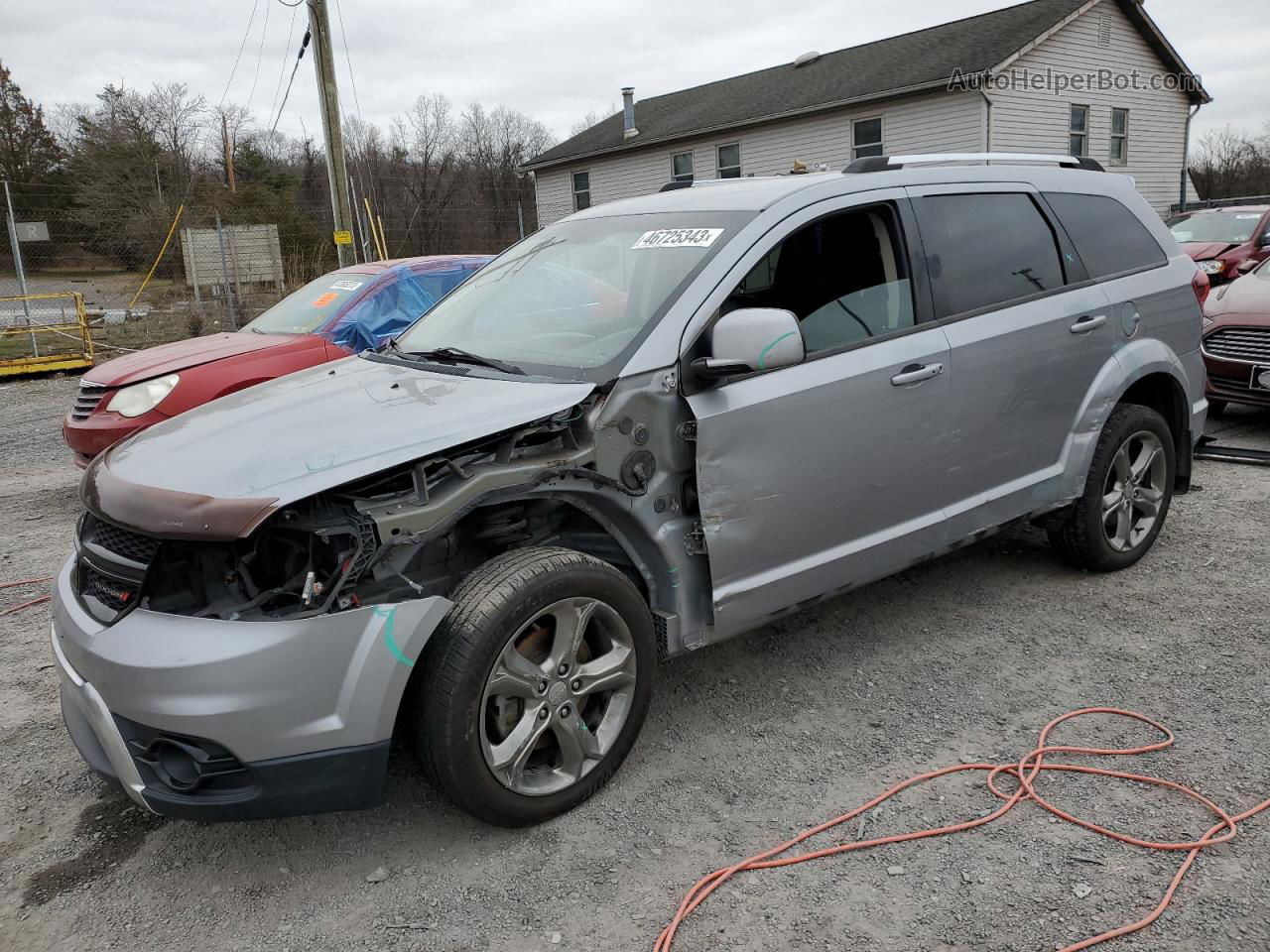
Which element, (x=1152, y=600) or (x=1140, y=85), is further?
(x=1140, y=85)

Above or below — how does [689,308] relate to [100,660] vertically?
above

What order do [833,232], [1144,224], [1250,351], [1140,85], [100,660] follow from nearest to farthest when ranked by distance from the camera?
1. [100,660]
2. [833,232]
3. [1144,224]
4. [1250,351]
5. [1140,85]

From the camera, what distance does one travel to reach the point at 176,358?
6461 millimetres

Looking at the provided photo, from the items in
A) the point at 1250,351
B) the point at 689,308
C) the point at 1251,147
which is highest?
the point at 1251,147

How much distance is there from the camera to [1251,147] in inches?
1732

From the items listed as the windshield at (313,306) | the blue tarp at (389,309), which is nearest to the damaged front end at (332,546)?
the blue tarp at (389,309)

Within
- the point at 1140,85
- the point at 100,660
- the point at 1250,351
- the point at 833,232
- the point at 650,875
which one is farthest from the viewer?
the point at 1140,85

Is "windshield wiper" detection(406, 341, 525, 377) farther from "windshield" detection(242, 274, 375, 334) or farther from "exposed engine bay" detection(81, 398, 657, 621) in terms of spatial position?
"windshield" detection(242, 274, 375, 334)

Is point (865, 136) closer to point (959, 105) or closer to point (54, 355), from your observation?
point (959, 105)

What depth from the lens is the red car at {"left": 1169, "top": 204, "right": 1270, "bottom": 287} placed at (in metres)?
12.1

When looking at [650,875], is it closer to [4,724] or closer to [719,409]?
[719,409]

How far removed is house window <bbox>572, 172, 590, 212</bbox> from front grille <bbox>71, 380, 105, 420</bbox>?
24556 millimetres

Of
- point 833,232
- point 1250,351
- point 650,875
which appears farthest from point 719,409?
point 1250,351

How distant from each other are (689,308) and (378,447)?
111cm
